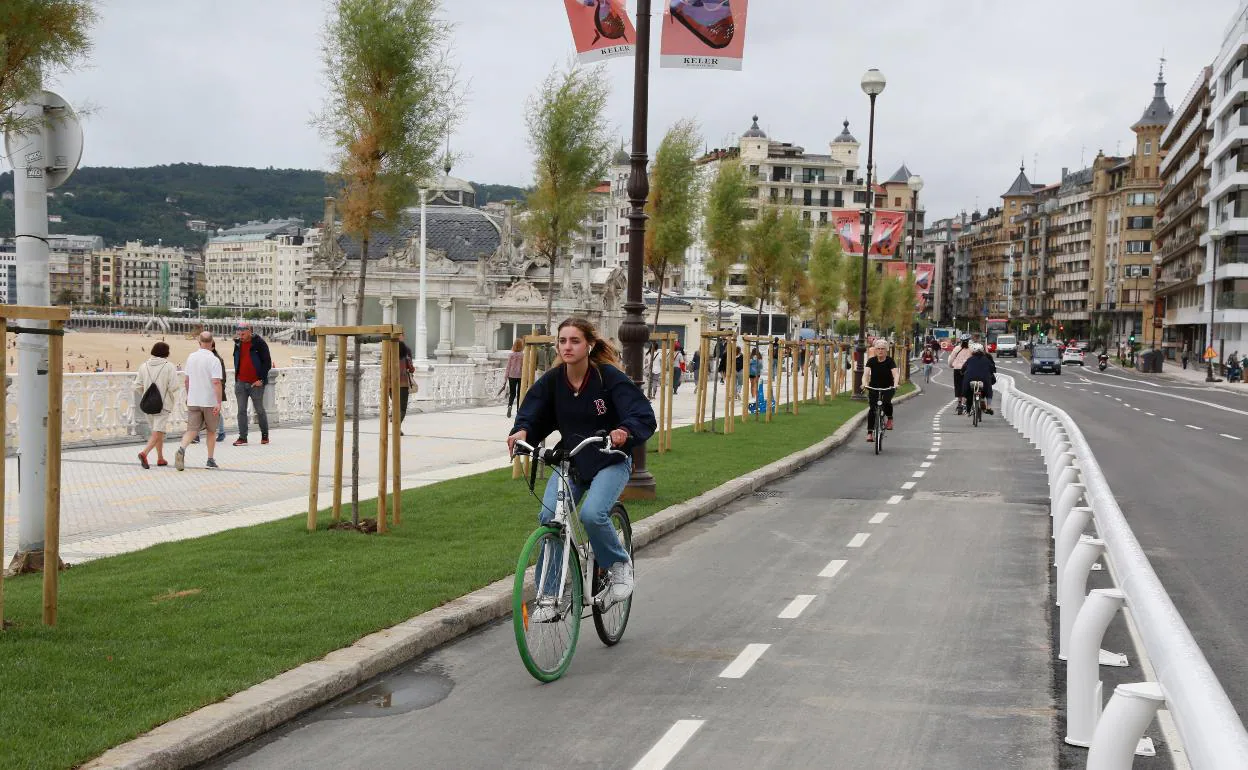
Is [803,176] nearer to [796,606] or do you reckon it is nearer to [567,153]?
[567,153]

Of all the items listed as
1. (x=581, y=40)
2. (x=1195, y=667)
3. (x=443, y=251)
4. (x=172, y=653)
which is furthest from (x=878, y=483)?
(x=443, y=251)

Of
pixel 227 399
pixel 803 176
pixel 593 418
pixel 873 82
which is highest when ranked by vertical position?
pixel 803 176

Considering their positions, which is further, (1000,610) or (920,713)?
(1000,610)

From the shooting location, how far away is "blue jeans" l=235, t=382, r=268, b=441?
19.6 meters

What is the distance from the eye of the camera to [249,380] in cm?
1945

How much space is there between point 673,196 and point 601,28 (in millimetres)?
17242

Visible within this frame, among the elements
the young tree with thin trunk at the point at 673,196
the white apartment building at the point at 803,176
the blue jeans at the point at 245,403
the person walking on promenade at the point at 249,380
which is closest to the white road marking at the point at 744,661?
the person walking on promenade at the point at 249,380

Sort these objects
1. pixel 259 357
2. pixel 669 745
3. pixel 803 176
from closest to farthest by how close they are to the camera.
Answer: pixel 669 745 → pixel 259 357 → pixel 803 176

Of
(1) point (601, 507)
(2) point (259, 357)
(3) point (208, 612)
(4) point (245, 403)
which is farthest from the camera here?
(2) point (259, 357)

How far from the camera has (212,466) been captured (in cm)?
1609

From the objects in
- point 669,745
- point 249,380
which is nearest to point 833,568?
point 669,745

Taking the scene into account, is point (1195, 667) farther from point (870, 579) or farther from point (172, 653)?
point (870, 579)

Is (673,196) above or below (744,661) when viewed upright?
above

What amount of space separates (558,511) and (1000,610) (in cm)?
335
